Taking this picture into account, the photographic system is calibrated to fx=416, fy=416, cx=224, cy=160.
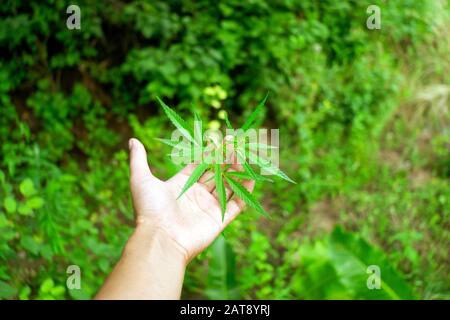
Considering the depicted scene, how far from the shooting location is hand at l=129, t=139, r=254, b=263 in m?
1.96

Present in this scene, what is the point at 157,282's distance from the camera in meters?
1.75

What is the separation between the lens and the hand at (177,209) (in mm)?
1955

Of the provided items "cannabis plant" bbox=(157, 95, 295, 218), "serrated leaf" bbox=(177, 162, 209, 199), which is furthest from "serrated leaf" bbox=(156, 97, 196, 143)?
"serrated leaf" bbox=(177, 162, 209, 199)

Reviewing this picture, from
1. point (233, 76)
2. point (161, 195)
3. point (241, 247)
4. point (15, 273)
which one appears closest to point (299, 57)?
point (233, 76)

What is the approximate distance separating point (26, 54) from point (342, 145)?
329cm

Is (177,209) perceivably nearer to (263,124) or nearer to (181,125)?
(181,125)

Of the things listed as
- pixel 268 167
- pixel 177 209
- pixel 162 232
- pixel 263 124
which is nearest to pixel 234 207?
pixel 177 209

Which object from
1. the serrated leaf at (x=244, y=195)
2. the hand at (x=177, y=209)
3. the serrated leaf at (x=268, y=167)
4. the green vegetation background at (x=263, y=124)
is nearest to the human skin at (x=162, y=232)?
the hand at (x=177, y=209)

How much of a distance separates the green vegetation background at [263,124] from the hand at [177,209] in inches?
36.9

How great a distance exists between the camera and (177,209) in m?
2.05

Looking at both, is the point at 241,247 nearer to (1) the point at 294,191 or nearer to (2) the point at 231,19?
(1) the point at 294,191

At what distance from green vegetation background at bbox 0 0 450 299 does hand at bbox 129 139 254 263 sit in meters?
0.94

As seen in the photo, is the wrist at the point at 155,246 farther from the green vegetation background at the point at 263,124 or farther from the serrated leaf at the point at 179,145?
the green vegetation background at the point at 263,124
